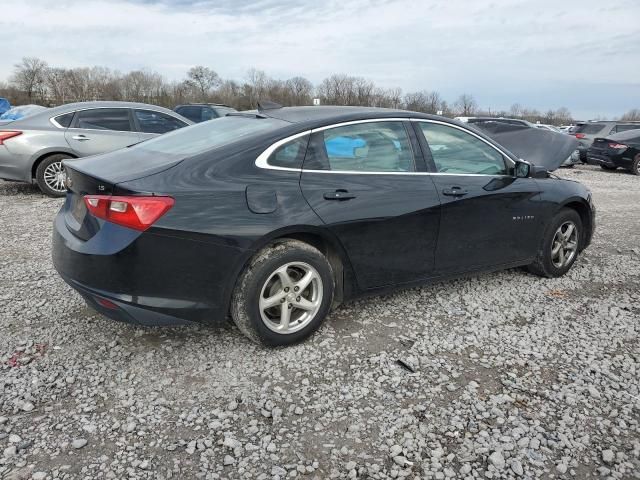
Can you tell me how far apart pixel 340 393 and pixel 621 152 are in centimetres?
1579

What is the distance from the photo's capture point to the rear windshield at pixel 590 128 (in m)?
18.2

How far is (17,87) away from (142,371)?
7043cm

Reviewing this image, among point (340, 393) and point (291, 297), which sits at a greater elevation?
point (291, 297)

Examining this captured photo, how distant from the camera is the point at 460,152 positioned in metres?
3.99

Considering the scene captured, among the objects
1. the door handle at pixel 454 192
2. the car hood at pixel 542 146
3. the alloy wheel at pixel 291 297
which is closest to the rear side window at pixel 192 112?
the car hood at pixel 542 146

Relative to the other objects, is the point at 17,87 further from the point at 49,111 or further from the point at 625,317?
the point at 625,317

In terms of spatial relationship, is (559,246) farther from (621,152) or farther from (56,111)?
(621,152)

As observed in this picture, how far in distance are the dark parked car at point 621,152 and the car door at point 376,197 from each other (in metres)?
14.4

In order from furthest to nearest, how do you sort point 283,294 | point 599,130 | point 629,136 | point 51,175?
point 599,130 < point 629,136 < point 51,175 < point 283,294

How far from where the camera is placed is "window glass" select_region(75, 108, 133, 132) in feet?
26.5

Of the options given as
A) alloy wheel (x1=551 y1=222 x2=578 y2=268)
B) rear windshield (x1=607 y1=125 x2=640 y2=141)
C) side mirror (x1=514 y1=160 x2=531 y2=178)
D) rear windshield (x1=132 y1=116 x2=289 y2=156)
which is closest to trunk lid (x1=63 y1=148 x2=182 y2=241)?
rear windshield (x1=132 y1=116 x2=289 y2=156)

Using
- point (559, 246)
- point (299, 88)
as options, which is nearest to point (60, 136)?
point (559, 246)

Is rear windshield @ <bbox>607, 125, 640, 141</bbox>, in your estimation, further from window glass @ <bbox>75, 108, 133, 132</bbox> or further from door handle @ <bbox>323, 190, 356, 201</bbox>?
door handle @ <bbox>323, 190, 356, 201</bbox>

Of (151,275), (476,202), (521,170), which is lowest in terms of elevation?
(151,275)
